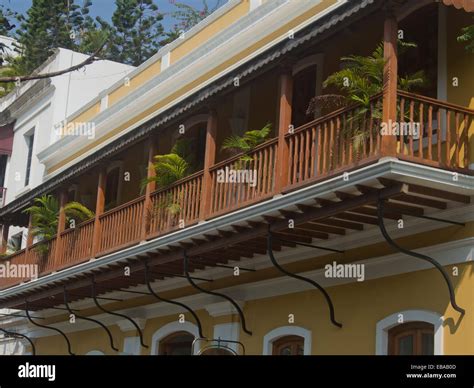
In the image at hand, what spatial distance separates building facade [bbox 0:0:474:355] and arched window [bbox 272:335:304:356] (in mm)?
31

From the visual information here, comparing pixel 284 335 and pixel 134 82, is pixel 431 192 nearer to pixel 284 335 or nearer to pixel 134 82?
pixel 284 335

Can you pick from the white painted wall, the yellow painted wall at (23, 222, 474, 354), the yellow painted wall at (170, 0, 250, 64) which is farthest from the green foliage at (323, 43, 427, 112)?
the white painted wall

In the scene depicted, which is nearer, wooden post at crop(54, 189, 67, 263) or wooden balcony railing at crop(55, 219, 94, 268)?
wooden balcony railing at crop(55, 219, 94, 268)

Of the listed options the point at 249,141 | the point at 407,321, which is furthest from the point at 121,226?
the point at 407,321

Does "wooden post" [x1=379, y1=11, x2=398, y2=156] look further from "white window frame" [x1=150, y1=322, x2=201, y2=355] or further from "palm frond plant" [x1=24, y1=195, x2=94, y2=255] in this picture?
"palm frond plant" [x1=24, y1=195, x2=94, y2=255]

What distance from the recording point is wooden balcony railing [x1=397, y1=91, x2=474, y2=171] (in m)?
10.2

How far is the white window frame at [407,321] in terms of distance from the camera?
34.6 feet

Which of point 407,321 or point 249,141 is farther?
point 249,141

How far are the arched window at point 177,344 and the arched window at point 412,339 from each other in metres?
5.31

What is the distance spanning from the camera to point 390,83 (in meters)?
10.0

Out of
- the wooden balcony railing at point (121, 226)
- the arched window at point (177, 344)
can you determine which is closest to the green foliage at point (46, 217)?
the wooden balcony railing at point (121, 226)

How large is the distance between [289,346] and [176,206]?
2.76m

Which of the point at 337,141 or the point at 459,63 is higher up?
the point at 459,63

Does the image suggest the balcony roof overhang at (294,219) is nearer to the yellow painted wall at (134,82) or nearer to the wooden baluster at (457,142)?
the wooden baluster at (457,142)
